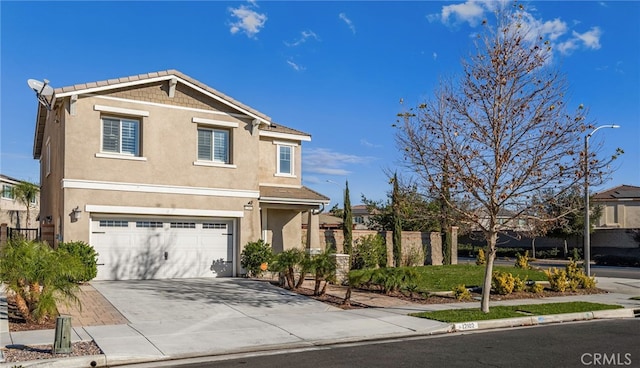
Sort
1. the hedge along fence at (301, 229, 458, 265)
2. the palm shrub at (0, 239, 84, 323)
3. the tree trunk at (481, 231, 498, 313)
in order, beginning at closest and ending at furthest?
1. the palm shrub at (0, 239, 84, 323)
2. the tree trunk at (481, 231, 498, 313)
3. the hedge along fence at (301, 229, 458, 265)

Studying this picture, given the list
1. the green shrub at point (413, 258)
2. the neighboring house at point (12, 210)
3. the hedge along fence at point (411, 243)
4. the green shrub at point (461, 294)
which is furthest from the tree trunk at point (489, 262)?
the neighboring house at point (12, 210)

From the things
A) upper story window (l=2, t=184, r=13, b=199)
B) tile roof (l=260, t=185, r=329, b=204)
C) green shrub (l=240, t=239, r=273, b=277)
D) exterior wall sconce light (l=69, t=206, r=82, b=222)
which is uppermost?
upper story window (l=2, t=184, r=13, b=199)

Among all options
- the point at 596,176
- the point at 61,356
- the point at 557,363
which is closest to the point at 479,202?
the point at 596,176

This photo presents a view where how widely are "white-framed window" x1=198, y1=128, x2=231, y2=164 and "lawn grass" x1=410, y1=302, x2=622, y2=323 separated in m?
10.3

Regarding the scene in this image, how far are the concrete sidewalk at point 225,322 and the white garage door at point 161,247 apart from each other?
1.03 meters

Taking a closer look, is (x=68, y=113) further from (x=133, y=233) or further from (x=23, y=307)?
(x=23, y=307)

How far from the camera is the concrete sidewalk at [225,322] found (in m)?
10.8

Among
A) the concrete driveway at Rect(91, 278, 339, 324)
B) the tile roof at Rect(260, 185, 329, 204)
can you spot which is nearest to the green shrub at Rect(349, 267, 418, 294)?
the concrete driveway at Rect(91, 278, 339, 324)

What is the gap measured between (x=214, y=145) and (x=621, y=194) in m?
46.7

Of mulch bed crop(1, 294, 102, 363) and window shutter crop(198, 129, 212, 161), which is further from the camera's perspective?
window shutter crop(198, 129, 212, 161)

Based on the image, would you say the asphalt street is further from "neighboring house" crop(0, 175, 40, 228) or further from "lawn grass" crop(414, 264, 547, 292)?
"neighboring house" crop(0, 175, 40, 228)

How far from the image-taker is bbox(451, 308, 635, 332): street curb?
13722 mm

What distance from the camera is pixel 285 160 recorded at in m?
24.8

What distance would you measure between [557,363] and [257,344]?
5347 millimetres
